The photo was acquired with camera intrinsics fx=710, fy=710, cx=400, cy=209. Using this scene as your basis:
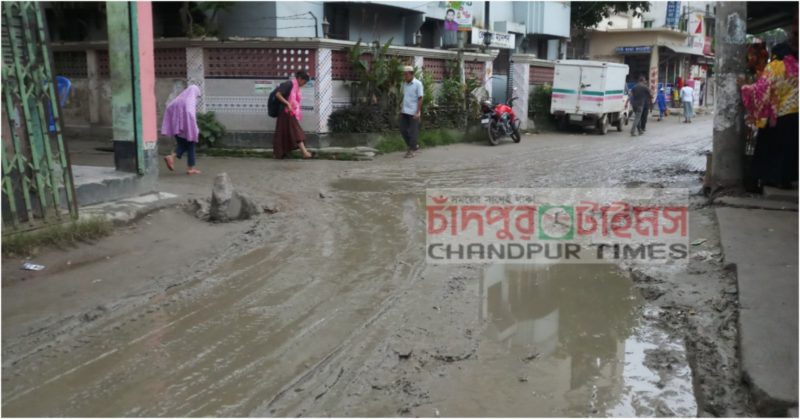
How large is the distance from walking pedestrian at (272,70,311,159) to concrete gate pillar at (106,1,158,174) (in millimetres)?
4487

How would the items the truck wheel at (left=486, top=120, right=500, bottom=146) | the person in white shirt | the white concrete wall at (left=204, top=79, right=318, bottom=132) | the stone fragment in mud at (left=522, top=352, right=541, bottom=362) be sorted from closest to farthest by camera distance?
1. the stone fragment in mud at (left=522, top=352, right=541, bottom=362)
2. the white concrete wall at (left=204, top=79, right=318, bottom=132)
3. the truck wheel at (left=486, top=120, right=500, bottom=146)
4. the person in white shirt

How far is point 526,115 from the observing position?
68.0ft

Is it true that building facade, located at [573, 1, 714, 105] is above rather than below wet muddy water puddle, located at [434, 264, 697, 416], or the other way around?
above

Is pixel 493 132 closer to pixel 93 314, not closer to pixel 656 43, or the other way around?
pixel 93 314

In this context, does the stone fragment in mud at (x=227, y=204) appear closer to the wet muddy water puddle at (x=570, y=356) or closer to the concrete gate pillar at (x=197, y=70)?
the wet muddy water puddle at (x=570, y=356)

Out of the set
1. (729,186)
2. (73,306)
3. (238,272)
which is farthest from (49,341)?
(729,186)

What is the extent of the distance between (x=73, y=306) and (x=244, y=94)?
32.7 ft

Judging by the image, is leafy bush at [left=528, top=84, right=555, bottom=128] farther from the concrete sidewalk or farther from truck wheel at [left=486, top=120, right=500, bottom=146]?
the concrete sidewalk

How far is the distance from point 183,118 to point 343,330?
666 centimetres

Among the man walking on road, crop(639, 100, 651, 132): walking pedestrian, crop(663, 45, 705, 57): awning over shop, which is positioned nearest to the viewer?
the man walking on road

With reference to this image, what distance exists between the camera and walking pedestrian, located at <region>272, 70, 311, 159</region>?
12.6m

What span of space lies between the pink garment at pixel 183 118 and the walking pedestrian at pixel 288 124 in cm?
245

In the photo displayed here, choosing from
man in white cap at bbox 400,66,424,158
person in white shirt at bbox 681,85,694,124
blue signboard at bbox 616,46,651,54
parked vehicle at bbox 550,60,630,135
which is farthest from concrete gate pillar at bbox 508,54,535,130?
blue signboard at bbox 616,46,651,54

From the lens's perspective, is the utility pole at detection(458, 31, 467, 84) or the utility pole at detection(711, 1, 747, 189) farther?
the utility pole at detection(458, 31, 467, 84)
